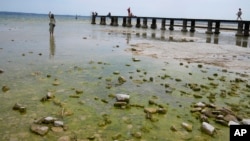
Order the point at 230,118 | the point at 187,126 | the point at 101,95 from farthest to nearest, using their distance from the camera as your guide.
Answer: the point at 101,95 → the point at 230,118 → the point at 187,126

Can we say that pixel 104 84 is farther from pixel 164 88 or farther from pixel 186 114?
pixel 186 114

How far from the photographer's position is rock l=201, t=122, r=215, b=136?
17.2 feet

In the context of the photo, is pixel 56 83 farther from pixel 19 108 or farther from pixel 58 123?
pixel 58 123

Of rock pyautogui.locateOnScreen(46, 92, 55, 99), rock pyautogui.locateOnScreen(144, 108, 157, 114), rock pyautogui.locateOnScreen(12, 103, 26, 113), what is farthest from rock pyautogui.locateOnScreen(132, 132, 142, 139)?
rock pyautogui.locateOnScreen(46, 92, 55, 99)

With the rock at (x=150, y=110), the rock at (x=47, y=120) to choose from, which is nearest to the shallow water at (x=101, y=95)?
the rock at (x=150, y=110)

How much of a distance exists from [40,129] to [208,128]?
3.40 m

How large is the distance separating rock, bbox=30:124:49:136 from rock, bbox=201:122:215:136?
319cm

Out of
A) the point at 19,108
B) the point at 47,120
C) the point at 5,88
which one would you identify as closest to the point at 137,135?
the point at 47,120

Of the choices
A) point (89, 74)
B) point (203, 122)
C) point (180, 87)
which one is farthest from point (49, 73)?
point (203, 122)

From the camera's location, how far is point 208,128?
17.4 ft

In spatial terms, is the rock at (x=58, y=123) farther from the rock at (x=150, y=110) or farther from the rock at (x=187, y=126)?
the rock at (x=187, y=126)

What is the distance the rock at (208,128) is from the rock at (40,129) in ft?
10.5

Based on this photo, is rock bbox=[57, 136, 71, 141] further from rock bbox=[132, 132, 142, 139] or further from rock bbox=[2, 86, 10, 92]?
rock bbox=[2, 86, 10, 92]

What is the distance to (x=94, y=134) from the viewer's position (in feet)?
16.4
